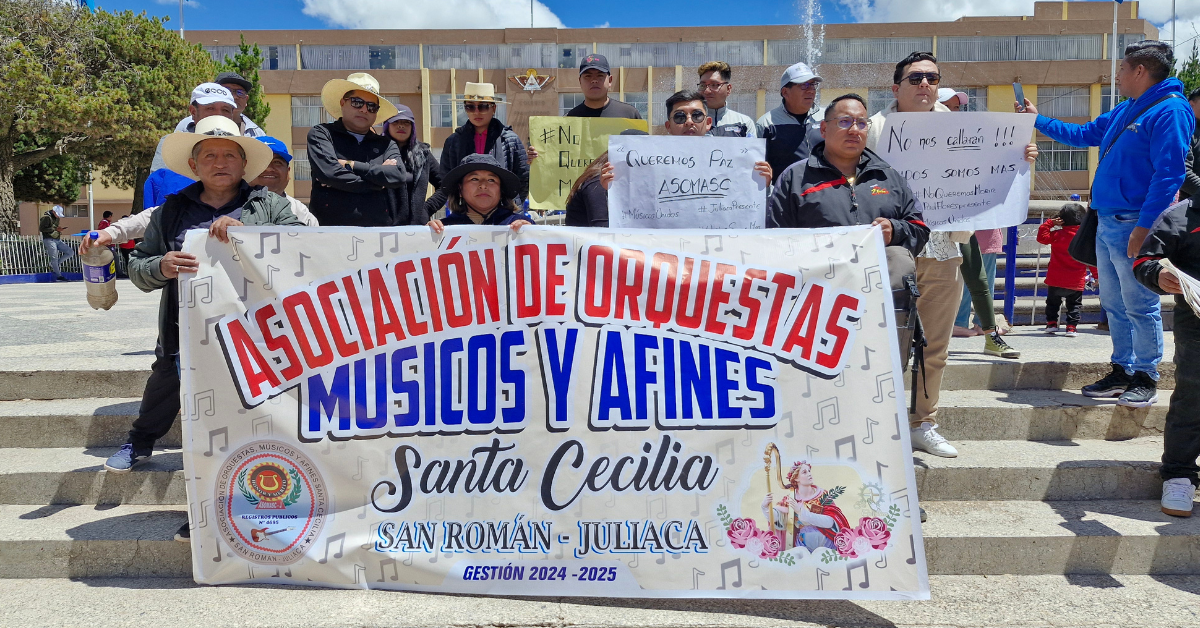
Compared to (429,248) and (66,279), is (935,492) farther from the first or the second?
(66,279)

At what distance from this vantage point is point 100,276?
3.92 metres

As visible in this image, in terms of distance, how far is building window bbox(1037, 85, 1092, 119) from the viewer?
150 ft

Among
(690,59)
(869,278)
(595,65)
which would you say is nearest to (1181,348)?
(869,278)

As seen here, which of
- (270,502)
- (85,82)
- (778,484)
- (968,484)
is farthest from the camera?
(85,82)

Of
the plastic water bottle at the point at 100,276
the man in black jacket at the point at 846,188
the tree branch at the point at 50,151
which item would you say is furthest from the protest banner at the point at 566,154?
the tree branch at the point at 50,151

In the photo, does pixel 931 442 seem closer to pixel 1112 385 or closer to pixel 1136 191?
pixel 1112 385

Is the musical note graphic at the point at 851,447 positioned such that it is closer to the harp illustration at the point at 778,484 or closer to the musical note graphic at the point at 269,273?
the harp illustration at the point at 778,484

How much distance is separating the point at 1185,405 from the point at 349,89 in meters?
4.87

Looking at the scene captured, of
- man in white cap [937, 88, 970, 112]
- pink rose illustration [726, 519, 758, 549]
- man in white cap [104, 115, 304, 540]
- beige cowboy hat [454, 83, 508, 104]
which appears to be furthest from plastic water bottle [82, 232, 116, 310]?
man in white cap [937, 88, 970, 112]

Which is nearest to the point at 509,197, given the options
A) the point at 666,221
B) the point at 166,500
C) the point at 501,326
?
the point at 666,221

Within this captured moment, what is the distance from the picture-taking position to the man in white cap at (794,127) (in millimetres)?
5090

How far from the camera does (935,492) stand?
13.9 feet

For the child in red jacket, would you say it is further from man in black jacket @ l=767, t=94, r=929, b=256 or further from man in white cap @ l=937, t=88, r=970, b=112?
man in black jacket @ l=767, t=94, r=929, b=256

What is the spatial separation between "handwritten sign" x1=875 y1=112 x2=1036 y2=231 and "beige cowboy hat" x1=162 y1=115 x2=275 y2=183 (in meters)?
3.34
